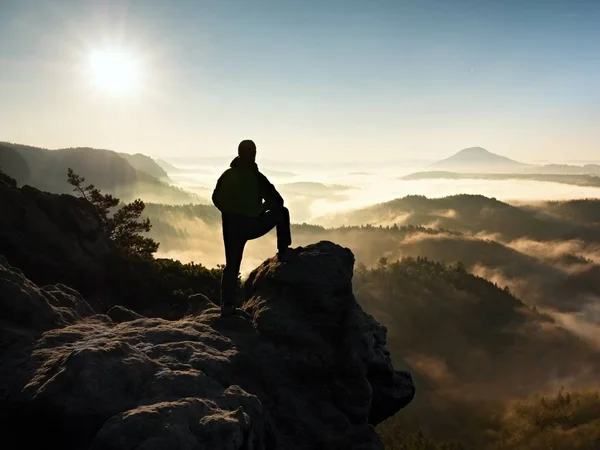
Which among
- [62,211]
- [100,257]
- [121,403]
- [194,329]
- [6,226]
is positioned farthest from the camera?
[100,257]

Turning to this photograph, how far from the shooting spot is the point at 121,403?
689 cm

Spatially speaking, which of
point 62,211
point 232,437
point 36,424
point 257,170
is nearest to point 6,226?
point 62,211

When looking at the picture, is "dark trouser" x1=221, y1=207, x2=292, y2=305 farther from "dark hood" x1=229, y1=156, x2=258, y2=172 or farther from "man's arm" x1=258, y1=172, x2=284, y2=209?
"dark hood" x1=229, y1=156, x2=258, y2=172

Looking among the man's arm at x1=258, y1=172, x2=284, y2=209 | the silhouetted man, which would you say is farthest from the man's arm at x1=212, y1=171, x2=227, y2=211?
the man's arm at x1=258, y1=172, x2=284, y2=209

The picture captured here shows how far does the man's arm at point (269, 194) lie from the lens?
37.0 feet

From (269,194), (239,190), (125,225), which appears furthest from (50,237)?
(125,225)

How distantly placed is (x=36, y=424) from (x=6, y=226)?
1751 centimetres

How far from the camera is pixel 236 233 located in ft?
36.2

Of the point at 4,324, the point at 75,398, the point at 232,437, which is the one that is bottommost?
the point at 232,437

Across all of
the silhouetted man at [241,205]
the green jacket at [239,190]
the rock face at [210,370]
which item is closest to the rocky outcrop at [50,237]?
the rock face at [210,370]

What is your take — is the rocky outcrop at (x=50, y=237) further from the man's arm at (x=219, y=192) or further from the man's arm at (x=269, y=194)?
the man's arm at (x=269, y=194)

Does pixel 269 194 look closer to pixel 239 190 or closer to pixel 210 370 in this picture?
pixel 239 190

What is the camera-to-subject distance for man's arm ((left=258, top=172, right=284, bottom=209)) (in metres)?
11.3

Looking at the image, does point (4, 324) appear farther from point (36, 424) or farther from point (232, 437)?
point (232, 437)
